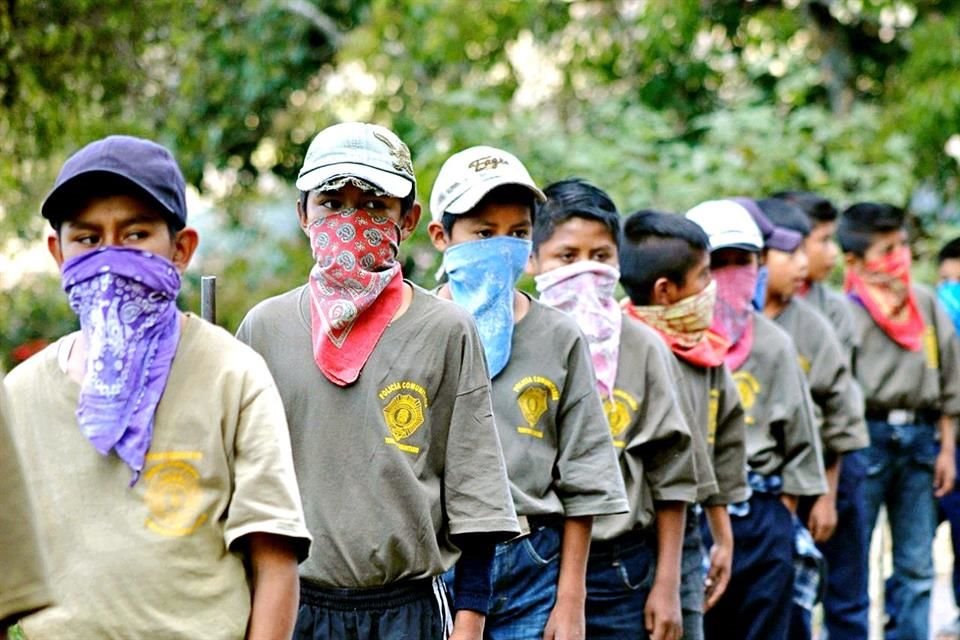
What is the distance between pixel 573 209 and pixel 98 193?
2328 millimetres

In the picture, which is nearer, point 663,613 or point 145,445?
point 145,445

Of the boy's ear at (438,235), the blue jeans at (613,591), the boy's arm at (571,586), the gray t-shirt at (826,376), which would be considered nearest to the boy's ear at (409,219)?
the boy's ear at (438,235)

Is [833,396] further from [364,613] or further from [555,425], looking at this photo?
[364,613]

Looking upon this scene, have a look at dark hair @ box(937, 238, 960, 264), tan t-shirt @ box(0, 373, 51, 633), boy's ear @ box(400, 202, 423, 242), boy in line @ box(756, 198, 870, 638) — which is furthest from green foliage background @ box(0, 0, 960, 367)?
tan t-shirt @ box(0, 373, 51, 633)

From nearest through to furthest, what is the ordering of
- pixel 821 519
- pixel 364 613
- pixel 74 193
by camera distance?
pixel 74 193 → pixel 364 613 → pixel 821 519

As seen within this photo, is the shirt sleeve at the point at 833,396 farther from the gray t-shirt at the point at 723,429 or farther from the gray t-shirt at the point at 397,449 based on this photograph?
the gray t-shirt at the point at 397,449

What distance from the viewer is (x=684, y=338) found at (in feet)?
19.6

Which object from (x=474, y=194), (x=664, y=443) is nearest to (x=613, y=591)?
(x=664, y=443)

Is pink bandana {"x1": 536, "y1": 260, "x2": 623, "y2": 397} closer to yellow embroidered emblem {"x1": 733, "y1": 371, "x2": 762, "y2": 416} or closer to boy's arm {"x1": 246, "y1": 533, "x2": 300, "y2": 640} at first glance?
yellow embroidered emblem {"x1": 733, "y1": 371, "x2": 762, "y2": 416}

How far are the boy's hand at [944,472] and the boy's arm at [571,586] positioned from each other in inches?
175

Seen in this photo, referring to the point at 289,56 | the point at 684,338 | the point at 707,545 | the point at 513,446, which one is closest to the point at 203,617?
the point at 513,446

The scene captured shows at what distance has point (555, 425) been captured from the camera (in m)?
4.77

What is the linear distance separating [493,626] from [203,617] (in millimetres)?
1792

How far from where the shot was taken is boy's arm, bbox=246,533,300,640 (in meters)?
3.22
